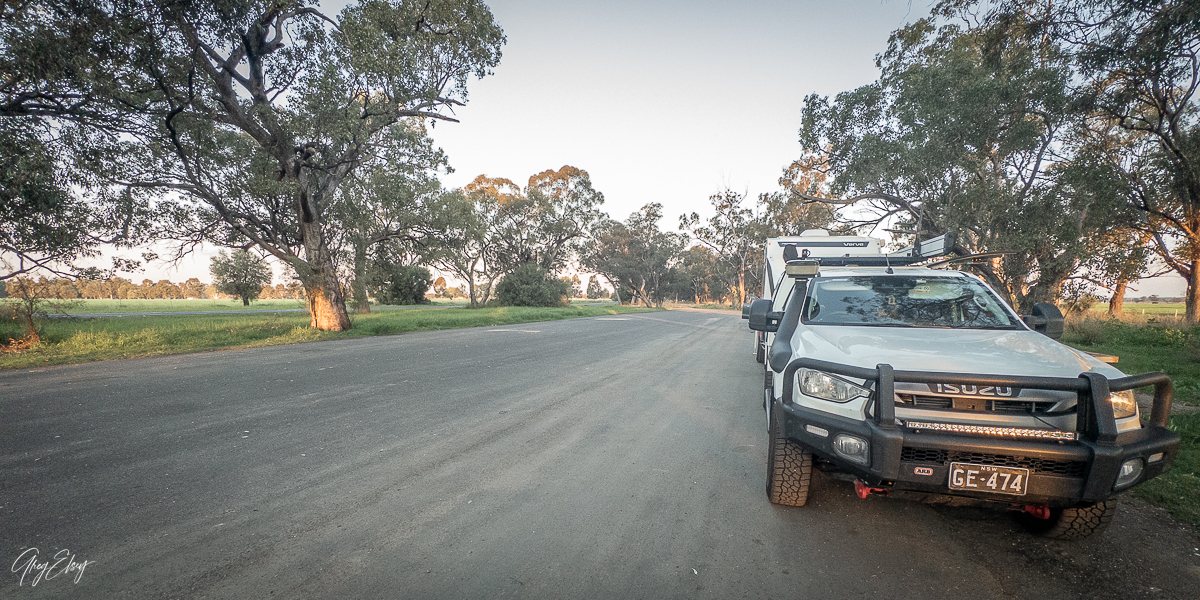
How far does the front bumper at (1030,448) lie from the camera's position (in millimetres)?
2143

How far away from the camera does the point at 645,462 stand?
12.3 ft

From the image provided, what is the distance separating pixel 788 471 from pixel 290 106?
16.1 metres

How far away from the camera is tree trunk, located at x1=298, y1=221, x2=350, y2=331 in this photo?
14.9 meters

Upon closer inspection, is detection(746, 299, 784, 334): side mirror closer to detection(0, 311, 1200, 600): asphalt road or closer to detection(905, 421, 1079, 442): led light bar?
detection(0, 311, 1200, 600): asphalt road

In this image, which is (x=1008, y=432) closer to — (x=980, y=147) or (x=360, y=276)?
(x=980, y=147)

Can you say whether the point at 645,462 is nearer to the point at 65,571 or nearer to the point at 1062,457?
the point at 1062,457

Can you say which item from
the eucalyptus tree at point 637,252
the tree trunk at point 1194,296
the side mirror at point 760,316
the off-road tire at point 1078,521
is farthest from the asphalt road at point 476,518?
the eucalyptus tree at point 637,252

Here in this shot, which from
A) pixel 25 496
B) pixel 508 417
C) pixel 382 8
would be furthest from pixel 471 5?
pixel 25 496

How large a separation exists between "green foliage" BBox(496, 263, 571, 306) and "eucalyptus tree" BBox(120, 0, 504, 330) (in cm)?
2375

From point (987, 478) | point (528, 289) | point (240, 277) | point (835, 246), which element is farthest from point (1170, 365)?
point (240, 277)

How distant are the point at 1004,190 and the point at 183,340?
24.3 m

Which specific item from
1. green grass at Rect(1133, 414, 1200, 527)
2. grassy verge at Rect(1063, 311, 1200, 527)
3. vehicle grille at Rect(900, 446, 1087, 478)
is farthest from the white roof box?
vehicle grille at Rect(900, 446, 1087, 478)

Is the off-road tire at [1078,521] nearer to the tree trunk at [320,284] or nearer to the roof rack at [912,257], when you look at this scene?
the roof rack at [912,257]

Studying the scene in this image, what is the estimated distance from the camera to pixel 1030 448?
2172 mm
